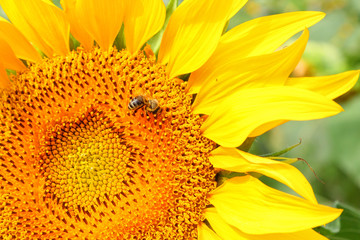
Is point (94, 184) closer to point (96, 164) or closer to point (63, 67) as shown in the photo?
point (96, 164)

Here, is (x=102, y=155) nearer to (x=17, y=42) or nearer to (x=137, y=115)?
(x=137, y=115)

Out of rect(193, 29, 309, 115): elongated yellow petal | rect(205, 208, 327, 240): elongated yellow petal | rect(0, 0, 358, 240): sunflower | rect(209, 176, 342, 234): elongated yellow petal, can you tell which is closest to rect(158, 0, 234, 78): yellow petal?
rect(0, 0, 358, 240): sunflower

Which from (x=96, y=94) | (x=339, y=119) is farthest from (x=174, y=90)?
(x=339, y=119)

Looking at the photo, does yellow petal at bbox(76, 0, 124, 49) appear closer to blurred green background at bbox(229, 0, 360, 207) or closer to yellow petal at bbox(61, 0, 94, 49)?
yellow petal at bbox(61, 0, 94, 49)

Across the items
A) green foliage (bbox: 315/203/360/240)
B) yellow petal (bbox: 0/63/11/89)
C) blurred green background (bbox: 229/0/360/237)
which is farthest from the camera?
blurred green background (bbox: 229/0/360/237)

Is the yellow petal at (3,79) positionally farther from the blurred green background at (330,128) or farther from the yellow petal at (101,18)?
the blurred green background at (330,128)
